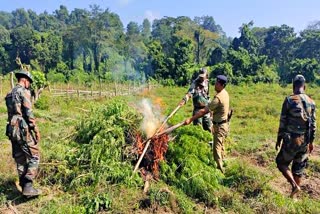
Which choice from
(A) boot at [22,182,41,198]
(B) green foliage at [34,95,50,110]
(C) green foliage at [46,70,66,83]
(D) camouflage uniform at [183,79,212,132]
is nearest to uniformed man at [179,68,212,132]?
(D) camouflage uniform at [183,79,212,132]

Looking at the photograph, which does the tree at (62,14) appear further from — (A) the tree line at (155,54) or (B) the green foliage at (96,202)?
(B) the green foliage at (96,202)

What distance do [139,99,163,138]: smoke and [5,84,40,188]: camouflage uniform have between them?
1.87 metres

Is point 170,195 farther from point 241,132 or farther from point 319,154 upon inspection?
point 241,132

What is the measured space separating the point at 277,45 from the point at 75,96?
138 feet

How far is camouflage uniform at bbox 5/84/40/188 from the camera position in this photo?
15.8 ft

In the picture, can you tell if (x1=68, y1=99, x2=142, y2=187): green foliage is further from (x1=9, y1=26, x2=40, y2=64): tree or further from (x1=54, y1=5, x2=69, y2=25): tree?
(x1=54, y1=5, x2=69, y2=25): tree

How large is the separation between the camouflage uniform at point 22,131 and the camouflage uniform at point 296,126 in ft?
11.8

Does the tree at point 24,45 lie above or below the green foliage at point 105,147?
above

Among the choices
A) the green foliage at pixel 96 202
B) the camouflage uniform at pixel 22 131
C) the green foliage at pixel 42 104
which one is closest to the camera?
the green foliage at pixel 96 202

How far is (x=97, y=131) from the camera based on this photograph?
598 cm

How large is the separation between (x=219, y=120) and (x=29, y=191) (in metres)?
3.08

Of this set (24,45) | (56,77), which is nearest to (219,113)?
(56,77)

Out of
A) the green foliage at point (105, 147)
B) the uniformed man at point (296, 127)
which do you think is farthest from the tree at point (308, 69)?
the green foliage at point (105, 147)

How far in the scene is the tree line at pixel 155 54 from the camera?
37500 mm
